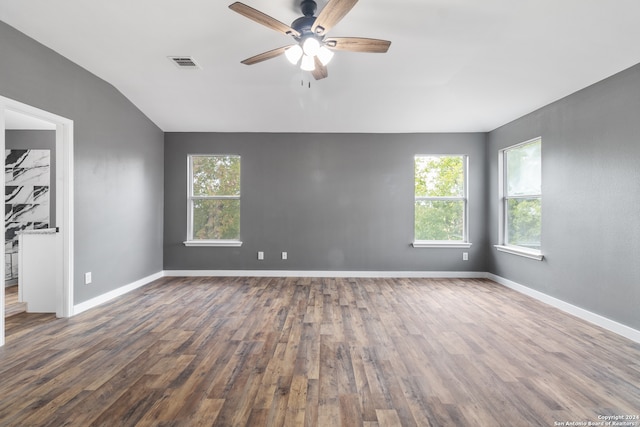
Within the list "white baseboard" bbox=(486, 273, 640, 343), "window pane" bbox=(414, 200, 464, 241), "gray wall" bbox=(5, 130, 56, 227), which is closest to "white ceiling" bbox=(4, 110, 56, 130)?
"gray wall" bbox=(5, 130, 56, 227)

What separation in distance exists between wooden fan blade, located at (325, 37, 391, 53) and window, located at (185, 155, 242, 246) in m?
3.44

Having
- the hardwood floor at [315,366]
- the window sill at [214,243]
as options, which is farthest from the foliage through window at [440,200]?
the window sill at [214,243]

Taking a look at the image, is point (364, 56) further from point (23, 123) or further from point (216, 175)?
point (23, 123)

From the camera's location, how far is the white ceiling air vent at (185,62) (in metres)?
3.38

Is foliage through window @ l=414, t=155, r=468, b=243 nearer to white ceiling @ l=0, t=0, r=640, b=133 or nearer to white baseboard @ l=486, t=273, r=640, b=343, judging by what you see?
white ceiling @ l=0, t=0, r=640, b=133

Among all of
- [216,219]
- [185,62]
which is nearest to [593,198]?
[185,62]

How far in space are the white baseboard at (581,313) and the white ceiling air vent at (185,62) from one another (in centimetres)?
508

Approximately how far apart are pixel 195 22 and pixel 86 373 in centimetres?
295

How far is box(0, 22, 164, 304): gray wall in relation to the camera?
2.90 m

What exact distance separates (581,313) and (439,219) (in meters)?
2.39

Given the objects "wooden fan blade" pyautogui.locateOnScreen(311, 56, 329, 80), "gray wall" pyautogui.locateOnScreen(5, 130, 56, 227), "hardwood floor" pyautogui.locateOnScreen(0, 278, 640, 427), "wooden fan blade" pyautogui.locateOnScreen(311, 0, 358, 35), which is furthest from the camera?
"gray wall" pyautogui.locateOnScreen(5, 130, 56, 227)

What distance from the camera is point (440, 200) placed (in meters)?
5.43

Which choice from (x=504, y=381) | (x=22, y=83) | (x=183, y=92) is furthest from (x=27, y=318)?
(x=504, y=381)

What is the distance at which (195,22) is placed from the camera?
109 inches
